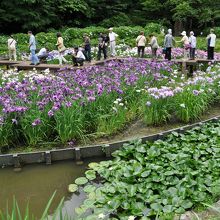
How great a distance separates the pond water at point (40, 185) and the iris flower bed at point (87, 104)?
712 mm

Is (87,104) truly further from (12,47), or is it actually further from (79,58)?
(12,47)

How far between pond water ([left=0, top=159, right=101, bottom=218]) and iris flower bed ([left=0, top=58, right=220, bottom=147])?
712 millimetres

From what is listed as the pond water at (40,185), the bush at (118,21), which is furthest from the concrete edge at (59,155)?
the bush at (118,21)

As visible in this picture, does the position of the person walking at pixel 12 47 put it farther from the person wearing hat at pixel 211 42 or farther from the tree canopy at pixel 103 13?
the tree canopy at pixel 103 13

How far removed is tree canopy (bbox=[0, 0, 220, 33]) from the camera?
2669cm

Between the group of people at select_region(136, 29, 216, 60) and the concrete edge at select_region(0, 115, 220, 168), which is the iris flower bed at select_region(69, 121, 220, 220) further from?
the group of people at select_region(136, 29, 216, 60)

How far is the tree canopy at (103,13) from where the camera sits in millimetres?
26688

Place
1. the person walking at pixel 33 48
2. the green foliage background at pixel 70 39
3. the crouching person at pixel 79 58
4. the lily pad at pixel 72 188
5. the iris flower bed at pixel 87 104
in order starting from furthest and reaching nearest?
the green foliage background at pixel 70 39 → the person walking at pixel 33 48 → the crouching person at pixel 79 58 → the iris flower bed at pixel 87 104 → the lily pad at pixel 72 188

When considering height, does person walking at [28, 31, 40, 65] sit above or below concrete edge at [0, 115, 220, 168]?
above

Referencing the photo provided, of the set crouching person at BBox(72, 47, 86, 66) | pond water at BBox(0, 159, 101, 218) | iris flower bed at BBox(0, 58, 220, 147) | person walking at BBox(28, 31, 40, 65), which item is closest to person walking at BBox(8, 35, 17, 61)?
person walking at BBox(28, 31, 40, 65)

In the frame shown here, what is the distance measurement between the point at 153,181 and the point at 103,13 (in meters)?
29.3

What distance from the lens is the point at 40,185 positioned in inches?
216

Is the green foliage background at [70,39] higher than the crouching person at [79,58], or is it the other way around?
the green foliage background at [70,39]

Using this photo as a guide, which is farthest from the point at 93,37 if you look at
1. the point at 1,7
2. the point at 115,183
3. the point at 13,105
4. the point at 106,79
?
the point at 115,183
